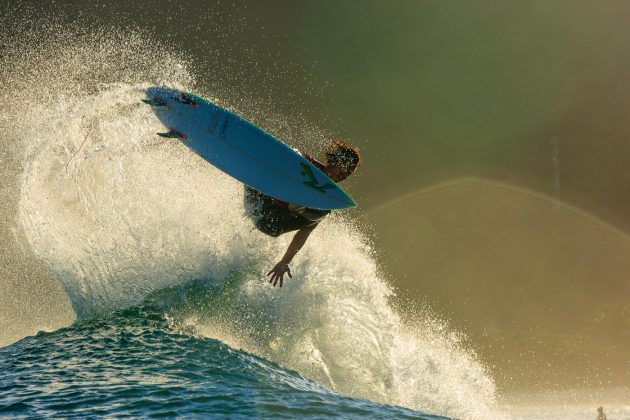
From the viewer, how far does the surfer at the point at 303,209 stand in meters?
7.92

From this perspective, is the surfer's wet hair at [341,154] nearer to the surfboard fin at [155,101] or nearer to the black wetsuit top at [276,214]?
the black wetsuit top at [276,214]

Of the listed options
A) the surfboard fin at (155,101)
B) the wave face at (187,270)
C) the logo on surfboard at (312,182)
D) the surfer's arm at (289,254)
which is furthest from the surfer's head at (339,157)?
the surfboard fin at (155,101)

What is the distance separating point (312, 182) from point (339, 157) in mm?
509

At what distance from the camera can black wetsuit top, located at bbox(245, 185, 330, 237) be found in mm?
8016

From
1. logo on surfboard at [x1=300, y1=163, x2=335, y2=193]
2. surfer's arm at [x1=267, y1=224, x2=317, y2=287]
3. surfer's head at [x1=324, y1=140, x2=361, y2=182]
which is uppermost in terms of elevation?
surfer's head at [x1=324, y1=140, x2=361, y2=182]

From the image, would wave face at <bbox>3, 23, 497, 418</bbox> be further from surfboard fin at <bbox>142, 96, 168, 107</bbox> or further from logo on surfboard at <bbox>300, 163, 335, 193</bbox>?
logo on surfboard at <bbox>300, 163, 335, 193</bbox>


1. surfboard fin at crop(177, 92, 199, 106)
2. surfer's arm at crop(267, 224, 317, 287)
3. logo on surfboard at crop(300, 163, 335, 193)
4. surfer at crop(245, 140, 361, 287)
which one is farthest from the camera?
surfboard fin at crop(177, 92, 199, 106)

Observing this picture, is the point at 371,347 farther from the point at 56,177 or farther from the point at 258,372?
the point at 56,177

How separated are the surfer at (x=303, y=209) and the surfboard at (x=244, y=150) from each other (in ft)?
0.81

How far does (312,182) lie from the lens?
25.4 feet

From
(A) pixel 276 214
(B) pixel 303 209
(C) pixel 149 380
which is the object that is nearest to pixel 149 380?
(C) pixel 149 380

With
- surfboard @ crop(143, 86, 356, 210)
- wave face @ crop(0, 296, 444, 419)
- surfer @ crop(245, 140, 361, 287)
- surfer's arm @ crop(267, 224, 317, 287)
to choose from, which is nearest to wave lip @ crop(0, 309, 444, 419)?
wave face @ crop(0, 296, 444, 419)

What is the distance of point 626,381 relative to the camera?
55.1 m

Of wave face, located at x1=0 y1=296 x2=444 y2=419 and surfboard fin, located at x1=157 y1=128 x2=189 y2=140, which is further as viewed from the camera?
surfboard fin, located at x1=157 y1=128 x2=189 y2=140
